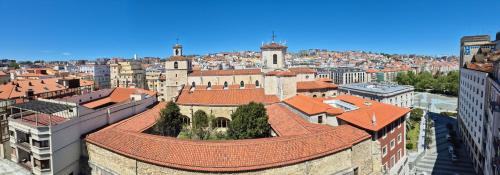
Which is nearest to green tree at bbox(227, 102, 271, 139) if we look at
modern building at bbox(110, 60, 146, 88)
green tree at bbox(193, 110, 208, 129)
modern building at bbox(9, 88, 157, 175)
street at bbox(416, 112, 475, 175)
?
green tree at bbox(193, 110, 208, 129)

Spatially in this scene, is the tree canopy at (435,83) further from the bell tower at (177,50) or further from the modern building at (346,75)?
the bell tower at (177,50)

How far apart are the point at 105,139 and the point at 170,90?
18.8m

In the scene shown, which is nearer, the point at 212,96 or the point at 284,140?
the point at 284,140

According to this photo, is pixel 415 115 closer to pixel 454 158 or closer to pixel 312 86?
pixel 454 158

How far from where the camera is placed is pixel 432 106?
65562mm

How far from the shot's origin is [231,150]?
17328mm

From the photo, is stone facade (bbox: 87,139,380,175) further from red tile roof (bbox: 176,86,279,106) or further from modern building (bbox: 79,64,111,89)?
modern building (bbox: 79,64,111,89)

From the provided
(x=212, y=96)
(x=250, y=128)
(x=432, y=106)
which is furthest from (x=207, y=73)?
(x=432, y=106)

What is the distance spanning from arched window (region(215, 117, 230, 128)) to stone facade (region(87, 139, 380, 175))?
12.9m

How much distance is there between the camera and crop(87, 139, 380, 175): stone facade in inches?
671

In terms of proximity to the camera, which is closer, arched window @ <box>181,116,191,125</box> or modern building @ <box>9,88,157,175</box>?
modern building @ <box>9,88,157,175</box>

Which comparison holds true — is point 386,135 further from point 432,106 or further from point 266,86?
point 432,106

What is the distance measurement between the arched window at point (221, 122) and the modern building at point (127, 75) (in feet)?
178

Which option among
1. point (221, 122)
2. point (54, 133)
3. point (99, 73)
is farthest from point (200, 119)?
point (99, 73)
